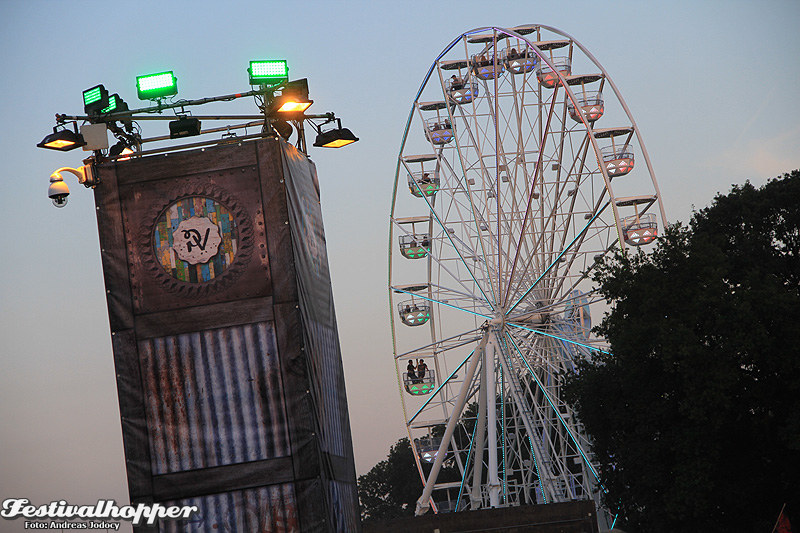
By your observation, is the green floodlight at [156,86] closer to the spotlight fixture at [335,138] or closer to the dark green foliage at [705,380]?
the spotlight fixture at [335,138]

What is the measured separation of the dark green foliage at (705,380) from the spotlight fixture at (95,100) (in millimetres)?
14429

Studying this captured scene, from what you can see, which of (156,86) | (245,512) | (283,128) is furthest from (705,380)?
(156,86)

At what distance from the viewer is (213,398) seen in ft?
48.0

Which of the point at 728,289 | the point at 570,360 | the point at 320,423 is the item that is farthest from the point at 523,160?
the point at 320,423

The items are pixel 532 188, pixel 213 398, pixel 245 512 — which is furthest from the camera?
pixel 532 188

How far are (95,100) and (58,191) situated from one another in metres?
1.62

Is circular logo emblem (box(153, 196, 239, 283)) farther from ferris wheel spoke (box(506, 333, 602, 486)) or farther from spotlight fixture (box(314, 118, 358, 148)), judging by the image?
ferris wheel spoke (box(506, 333, 602, 486))

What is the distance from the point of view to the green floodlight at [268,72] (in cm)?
1566

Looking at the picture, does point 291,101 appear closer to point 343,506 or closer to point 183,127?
point 183,127

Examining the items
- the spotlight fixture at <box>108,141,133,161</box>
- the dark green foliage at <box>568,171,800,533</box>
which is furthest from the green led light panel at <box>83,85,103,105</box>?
the dark green foliage at <box>568,171,800,533</box>

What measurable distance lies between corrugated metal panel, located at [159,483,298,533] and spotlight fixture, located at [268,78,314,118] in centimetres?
502

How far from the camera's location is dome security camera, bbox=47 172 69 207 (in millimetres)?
14875

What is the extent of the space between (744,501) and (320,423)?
567 inches

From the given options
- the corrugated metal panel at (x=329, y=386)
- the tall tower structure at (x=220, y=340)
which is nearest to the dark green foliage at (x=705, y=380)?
the corrugated metal panel at (x=329, y=386)
